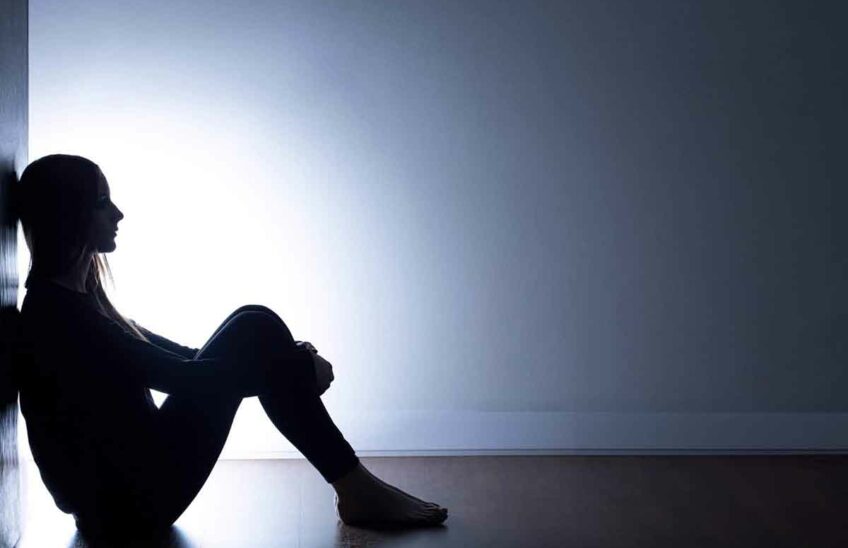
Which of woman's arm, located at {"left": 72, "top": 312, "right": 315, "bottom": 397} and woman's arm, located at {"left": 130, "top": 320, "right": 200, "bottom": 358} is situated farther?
woman's arm, located at {"left": 130, "top": 320, "right": 200, "bottom": 358}

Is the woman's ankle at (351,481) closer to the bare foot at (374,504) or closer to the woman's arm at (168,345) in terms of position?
Result: the bare foot at (374,504)

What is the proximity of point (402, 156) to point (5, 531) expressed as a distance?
2113 millimetres

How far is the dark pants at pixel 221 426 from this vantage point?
268cm

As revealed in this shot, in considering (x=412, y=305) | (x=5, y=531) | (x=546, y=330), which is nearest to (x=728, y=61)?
(x=546, y=330)

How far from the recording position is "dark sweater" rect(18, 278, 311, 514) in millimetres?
2502

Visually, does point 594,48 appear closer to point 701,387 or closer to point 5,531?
point 701,387

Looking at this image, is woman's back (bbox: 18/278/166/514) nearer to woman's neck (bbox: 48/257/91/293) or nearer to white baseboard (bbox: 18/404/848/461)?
woman's neck (bbox: 48/257/91/293)

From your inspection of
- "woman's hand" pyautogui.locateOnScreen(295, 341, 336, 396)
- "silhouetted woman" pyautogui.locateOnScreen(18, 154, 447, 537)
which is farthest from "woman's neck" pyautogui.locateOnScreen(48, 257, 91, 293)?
Answer: "woman's hand" pyautogui.locateOnScreen(295, 341, 336, 396)

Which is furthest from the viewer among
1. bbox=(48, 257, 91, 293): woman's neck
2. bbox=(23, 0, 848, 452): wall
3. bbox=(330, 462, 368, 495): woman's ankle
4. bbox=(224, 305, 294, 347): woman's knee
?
bbox=(23, 0, 848, 452): wall

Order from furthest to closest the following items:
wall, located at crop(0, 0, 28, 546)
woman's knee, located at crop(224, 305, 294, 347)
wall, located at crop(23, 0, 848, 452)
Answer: wall, located at crop(23, 0, 848, 452) < woman's knee, located at crop(224, 305, 294, 347) < wall, located at crop(0, 0, 28, 546)

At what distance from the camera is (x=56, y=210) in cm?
259

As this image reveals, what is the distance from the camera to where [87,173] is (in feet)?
8.55

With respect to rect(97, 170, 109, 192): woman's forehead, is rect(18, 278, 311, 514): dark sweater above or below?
below

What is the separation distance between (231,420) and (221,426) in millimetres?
54
